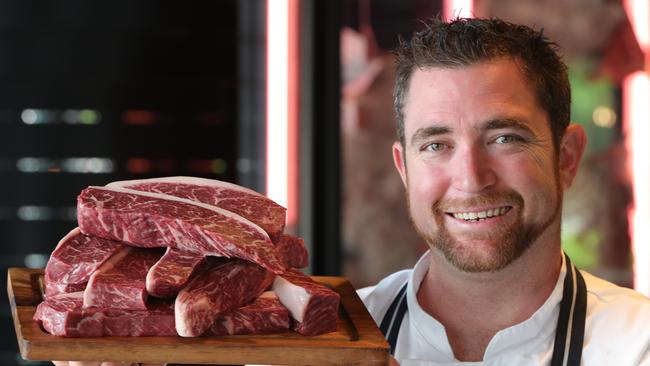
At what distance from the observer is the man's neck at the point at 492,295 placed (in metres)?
2.44

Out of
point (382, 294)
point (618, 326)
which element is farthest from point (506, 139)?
point (382, 294)

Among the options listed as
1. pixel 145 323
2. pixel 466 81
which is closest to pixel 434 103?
pixel 466 81

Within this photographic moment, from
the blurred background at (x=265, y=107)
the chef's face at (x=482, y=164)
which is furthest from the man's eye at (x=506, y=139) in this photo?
the blurred background at (x=265, y=107)

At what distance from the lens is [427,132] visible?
2.37m

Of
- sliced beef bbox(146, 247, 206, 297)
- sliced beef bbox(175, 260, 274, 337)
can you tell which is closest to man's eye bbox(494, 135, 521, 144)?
sliced beef bbox(175, 260, 274, 337)

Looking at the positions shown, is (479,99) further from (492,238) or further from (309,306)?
(309,306)

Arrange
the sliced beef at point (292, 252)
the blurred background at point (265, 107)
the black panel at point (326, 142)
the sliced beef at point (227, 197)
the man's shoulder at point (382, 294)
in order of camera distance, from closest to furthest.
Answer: the sliced beef at point (227, 197), the sliced beef at point (292, 252), the man's shoulder at point (382, 294), the blurred background at point (265, 107), the black panel at point (326, 142)

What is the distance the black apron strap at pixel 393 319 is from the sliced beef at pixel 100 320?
77 centimetres

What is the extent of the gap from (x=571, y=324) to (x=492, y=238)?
0.86 ft

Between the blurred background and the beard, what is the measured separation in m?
2.22

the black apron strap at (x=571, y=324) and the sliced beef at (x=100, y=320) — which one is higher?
the sliced beef at (x=100, y=320)

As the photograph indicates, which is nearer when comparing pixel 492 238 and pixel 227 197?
pixel 227 197

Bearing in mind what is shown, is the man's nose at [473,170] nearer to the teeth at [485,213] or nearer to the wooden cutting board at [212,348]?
the teeth at [485,213]

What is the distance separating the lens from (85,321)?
6.18ft
